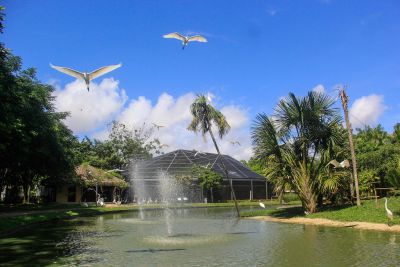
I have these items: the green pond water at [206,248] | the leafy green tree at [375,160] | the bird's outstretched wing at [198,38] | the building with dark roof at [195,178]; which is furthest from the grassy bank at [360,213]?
the building with dark roof at [195,178]

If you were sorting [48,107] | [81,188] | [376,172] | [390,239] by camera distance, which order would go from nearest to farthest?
[390,239] < [376,172] < [48,107] < [81,188]

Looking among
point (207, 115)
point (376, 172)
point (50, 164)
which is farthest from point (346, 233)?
point (50, 164)

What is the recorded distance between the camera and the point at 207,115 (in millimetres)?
26625

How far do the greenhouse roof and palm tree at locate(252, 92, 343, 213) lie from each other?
91.0 feet

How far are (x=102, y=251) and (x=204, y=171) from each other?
37916mm

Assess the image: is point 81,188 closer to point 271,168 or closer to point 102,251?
point 271,168

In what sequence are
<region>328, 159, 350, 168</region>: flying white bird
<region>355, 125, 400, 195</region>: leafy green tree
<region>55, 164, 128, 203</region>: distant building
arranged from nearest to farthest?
<region>328, 159, 350, 168</region>: flying white bird
<region>355, 125, 400, 195</region>: leafy green tree
<region>55, 164, 128, 203</region>: distant building

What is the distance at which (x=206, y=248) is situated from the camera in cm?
1375

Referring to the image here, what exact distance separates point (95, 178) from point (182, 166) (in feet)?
43.8

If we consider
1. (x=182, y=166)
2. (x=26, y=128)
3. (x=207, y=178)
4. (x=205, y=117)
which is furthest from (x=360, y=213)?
(x=182, y=166)

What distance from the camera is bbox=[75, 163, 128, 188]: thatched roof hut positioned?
46.2 meters

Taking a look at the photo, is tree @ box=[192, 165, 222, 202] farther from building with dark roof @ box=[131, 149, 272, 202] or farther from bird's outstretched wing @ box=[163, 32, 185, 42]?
bird's outstretched wing @ box=[163, 32, 185, 42]

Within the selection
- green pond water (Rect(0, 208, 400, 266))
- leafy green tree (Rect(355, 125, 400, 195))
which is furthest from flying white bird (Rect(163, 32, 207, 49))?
leafy green tree (Rect(355, 125, 400, 195))

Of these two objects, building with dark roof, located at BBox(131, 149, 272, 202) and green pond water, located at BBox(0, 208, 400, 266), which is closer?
green pond water, located at BBox(0, 208, 400, 266)
